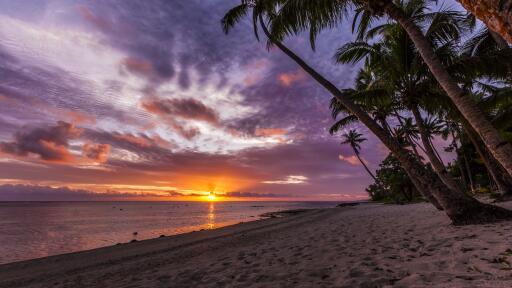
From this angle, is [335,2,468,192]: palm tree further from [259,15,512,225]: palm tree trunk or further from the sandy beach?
the sandy beach

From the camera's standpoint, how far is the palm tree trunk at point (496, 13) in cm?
184

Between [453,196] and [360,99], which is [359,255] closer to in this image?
[453,196]

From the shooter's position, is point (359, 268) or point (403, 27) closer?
point (359, 268)

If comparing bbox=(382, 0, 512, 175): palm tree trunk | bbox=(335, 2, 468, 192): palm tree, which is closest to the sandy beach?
bbox=(382, 0, 512, 175): palm tree trunk

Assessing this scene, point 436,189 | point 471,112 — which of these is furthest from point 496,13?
point 436,189

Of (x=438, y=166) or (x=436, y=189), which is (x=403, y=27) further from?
(x=438, y=166)

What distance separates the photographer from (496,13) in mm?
1926

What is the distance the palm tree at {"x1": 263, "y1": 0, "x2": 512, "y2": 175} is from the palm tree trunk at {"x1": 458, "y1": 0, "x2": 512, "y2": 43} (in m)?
3.46

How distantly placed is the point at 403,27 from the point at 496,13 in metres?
5.19

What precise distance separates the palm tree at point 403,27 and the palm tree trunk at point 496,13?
3.46 metres

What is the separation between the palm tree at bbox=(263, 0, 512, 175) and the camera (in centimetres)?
479

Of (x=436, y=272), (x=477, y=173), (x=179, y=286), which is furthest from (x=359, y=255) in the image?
(x=477, y=173)

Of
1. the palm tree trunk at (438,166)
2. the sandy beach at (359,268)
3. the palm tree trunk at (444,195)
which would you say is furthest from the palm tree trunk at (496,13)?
the palm tree trunk at (438,166)

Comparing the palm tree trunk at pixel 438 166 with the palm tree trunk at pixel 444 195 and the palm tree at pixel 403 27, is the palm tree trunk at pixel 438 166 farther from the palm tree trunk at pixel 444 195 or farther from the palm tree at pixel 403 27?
the palm tree at pixel 403 27
